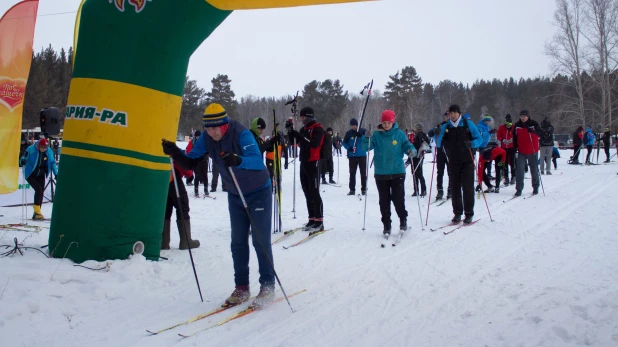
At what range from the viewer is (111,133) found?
16.1 feet

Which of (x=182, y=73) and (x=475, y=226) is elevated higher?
(x=182, y=73)

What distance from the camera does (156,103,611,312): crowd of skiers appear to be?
4.11m

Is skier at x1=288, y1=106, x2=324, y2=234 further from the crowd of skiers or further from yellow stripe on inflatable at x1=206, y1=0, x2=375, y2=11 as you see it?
yellow stripe on inflatable at x1=206, y1=0, x2=375, y2=11

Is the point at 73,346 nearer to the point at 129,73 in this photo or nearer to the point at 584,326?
the point at 129,73

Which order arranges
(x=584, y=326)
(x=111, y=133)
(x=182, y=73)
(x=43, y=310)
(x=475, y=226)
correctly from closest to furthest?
(x=584, y=326) < (x=43, y=310) < (x=111, y=133) < (x=182, y=73) < (x=475, y=226)

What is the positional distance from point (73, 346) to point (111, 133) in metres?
2.45

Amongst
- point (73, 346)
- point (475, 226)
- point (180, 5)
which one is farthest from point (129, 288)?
point (475, 226)

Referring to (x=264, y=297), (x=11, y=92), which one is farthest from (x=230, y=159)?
(x=11, y=92)

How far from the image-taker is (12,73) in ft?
28.5

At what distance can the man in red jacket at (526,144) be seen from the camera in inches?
416

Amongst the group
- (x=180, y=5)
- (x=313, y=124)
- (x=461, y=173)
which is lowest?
(x=461, y=173)

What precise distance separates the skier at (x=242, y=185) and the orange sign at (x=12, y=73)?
662 centimetres

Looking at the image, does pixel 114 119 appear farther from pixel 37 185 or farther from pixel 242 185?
pixel 37 185

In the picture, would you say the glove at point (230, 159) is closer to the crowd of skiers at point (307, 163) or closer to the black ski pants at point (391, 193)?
the crowd of skiers at point (307, 163)
